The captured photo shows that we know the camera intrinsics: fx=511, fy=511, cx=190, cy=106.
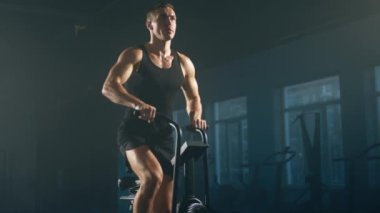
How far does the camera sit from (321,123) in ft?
38.1

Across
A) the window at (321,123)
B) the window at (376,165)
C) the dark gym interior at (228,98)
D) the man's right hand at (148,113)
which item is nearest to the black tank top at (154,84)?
the man's right hand at (148,113)

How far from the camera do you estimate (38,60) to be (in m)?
10.8

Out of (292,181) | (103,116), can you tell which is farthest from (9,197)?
(292,181)

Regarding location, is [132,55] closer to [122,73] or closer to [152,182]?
[122,73]

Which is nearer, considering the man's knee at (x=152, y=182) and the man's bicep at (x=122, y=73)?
the man's knee at (x=152, y=182)

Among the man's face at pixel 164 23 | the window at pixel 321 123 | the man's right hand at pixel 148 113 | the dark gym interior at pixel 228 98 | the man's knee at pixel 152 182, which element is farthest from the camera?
the window at pixel 321 123

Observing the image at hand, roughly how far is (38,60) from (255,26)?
508 centimetres

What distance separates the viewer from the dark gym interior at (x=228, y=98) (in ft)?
26.6

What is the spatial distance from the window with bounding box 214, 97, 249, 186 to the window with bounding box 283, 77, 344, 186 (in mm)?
1722

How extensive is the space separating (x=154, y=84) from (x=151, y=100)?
0.11 m

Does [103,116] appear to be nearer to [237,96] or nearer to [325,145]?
[237,96]

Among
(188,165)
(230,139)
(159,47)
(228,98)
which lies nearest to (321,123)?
(228,98)

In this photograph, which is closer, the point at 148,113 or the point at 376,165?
the point at 148,113

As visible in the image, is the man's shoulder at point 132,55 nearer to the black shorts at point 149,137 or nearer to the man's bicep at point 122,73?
the man's bicep at point 122,73
